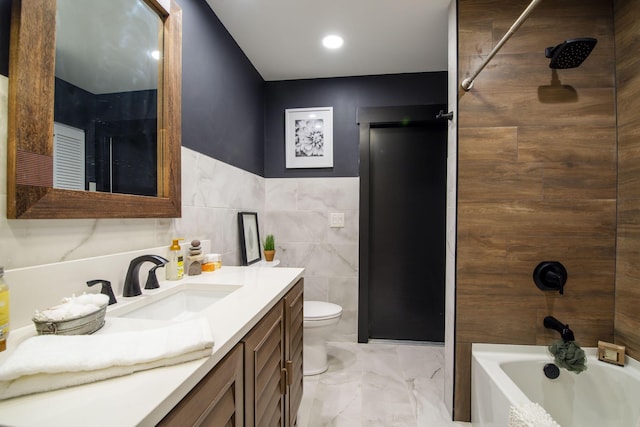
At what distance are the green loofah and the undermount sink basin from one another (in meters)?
1.62

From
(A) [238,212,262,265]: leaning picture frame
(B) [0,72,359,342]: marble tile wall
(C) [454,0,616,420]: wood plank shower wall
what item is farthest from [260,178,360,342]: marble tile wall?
(C) [454,0,616,420]: wood plank shower wall

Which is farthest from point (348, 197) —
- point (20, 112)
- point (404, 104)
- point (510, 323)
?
point (20, 112)

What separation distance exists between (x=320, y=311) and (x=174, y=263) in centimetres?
114

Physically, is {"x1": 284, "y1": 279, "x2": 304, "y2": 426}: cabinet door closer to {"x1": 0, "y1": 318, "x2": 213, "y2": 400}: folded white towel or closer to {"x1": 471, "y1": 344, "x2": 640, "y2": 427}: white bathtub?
{"x1": 0, "y1": 318, "x2": 213, "y2": 400}: folded white towel

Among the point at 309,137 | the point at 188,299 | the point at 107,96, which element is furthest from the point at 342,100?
the point at 188,299

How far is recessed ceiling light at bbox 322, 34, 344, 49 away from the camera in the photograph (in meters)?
2.07

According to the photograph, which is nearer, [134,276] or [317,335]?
[134,276]

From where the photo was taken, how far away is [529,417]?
101 centimetres

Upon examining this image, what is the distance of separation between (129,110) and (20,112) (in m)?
0.43

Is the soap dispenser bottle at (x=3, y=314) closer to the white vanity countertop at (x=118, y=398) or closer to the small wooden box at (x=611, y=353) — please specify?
the white vanity countertop at (x=118, y=398)

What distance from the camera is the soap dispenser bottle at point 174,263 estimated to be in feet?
4.29

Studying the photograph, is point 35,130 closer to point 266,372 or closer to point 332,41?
point 266,372

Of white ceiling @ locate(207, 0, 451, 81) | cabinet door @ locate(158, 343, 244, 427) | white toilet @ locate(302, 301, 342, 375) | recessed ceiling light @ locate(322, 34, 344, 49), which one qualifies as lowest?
white toilet @ locate(302, 301, 342, 375)

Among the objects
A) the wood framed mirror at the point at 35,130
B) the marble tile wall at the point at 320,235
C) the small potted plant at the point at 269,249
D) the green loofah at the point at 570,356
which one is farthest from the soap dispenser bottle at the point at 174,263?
the green loofah at the point at 570,356
